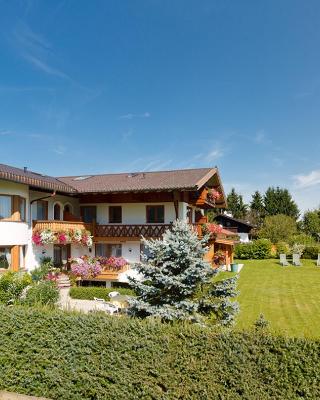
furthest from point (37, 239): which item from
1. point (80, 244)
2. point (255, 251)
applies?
point (255, 251)

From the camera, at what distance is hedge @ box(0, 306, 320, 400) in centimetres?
712

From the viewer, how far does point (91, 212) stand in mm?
25828

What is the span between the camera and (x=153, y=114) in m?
27.4

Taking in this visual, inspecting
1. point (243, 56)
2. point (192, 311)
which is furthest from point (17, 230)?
point (243, 56)

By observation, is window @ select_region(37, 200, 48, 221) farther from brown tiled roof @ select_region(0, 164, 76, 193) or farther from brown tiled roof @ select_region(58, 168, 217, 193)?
brown tiled roof @ select_region(58, 168, 217, 193)

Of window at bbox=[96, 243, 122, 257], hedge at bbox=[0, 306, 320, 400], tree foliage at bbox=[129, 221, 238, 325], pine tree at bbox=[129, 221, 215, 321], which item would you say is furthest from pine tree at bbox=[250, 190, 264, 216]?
hedge at bbox=[0, 306, 320, 400]

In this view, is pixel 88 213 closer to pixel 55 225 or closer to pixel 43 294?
pixel 55 225

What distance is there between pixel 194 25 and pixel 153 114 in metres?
10.2

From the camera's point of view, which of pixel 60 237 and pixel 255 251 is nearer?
pixel 60 237

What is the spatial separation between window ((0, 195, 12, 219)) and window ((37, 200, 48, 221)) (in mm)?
3068

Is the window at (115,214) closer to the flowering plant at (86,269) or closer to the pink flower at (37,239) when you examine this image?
the flowering plant at (86,269)

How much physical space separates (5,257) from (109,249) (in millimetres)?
7461

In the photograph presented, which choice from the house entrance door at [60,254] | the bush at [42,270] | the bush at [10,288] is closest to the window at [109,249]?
the house entrance door at [60,254]

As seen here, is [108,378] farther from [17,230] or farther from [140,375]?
[17,230]
